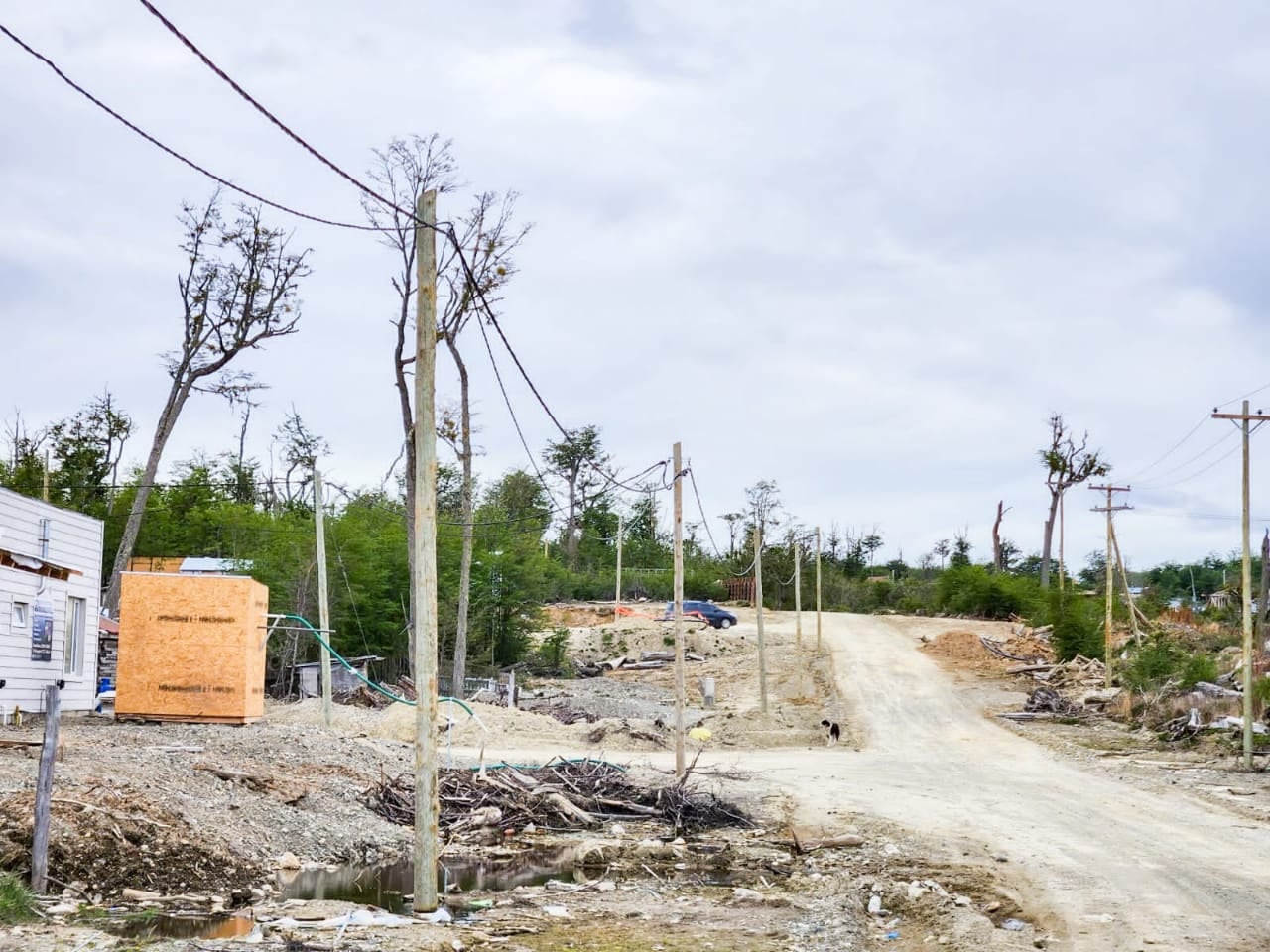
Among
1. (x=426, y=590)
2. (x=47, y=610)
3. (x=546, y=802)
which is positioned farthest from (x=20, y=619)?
(x=426, y=590)

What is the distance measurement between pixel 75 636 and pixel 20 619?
286 centimetres

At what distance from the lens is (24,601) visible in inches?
944

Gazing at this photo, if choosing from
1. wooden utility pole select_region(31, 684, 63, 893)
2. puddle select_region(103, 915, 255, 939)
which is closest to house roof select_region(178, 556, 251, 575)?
wooden utility pole select_region(31, 684, 63, 893)

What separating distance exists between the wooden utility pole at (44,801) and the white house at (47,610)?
1199 centimetres

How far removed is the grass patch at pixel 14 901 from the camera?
9711 millimetres

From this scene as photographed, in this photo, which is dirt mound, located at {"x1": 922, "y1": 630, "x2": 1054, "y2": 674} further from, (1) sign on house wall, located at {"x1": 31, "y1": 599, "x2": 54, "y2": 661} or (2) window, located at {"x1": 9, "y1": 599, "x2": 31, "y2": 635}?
(2) window, located at {"x1": 9, "y1": 599, "x2": 31, "y2": 635}

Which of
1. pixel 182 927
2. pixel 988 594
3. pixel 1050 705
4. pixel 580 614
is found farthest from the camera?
pixel 580 614

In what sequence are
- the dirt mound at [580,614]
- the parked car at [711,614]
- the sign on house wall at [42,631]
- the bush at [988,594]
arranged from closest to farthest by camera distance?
1. the sign on house wall at [42,631]
2. the parked car at [711,614]
3. the bush at [988,594]
4. the dirt mound at [580,614]

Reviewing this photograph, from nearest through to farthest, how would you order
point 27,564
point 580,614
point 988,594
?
point 27,564, point 988,594, point 580,614

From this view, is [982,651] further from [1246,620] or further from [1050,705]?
[1246,620]

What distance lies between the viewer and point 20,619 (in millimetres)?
23891

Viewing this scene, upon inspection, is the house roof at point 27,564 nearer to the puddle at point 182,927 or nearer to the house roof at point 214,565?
the puddle at point 182,927

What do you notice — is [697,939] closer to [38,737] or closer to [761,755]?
[38,737]

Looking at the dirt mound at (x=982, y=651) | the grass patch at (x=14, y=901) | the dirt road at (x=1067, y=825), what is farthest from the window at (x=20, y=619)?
the dirt mound at (x=982, y=651)
